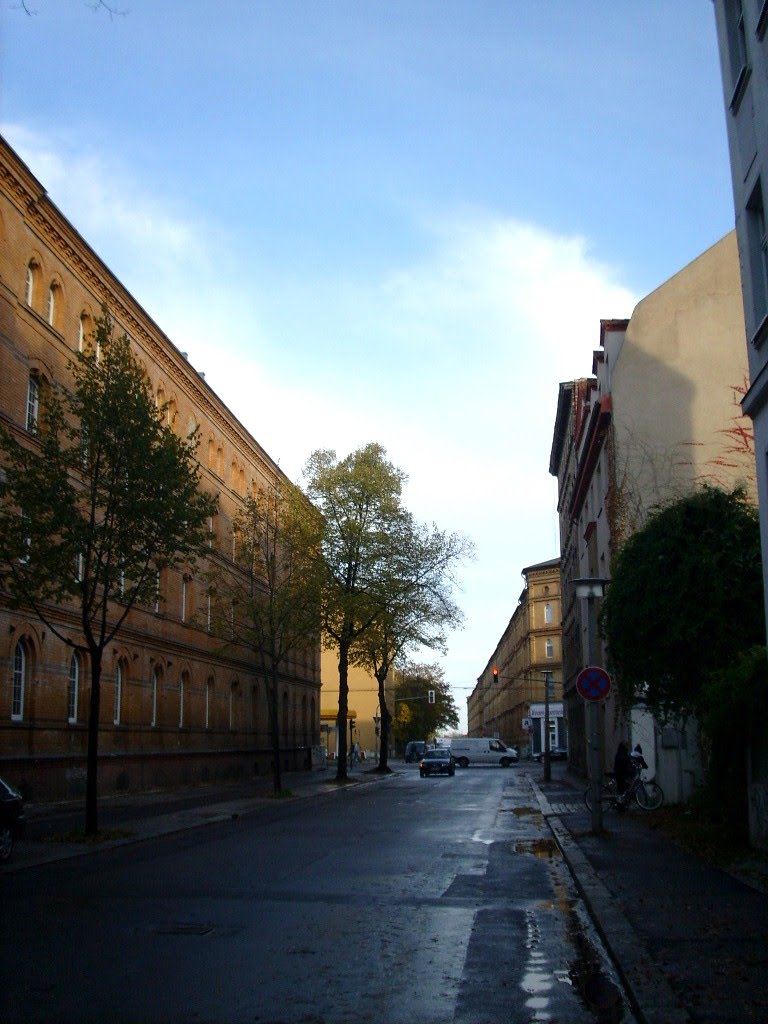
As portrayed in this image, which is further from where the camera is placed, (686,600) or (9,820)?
(686,600)

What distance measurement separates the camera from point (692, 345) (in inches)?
1220

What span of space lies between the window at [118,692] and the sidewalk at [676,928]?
20541 mm

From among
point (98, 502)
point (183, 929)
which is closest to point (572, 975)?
point (183, 929)

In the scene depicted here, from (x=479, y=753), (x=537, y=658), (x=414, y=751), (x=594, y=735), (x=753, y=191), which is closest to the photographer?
(x=753, y=191)

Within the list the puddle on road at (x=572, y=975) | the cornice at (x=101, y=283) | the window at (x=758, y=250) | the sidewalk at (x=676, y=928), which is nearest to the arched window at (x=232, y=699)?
the cornice at (x=101, y=283)

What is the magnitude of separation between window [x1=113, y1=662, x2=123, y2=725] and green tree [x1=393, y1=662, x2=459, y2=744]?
72.6 meters

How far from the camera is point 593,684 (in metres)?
18.3

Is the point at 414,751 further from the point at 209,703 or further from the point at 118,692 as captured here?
the point at 118,692

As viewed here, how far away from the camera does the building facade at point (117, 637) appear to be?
2764cm

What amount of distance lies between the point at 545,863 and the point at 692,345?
63.5 ft

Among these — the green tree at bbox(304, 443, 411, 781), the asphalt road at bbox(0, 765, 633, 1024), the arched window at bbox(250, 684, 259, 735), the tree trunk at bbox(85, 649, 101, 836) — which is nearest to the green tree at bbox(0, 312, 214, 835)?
the tree trunk at bbox(85, 649, 101, 836)

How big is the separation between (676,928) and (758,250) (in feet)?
29.2

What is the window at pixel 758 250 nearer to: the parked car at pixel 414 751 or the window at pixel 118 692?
the window at pixel 118 692

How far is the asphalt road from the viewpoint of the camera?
23.4 feet
